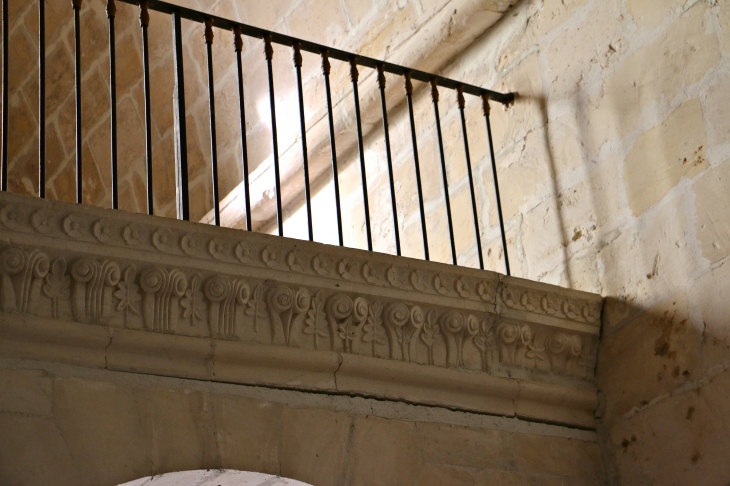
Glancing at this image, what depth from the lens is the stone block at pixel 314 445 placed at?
8.89 feet

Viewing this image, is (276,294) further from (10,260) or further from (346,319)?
(10,260)

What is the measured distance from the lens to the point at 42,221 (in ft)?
8.16

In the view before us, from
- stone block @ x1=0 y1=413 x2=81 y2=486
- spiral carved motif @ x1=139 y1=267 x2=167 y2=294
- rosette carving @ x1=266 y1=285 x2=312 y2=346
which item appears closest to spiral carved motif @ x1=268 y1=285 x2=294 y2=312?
rosette carving @ x1=266 y1=285 x2=312 y2=346

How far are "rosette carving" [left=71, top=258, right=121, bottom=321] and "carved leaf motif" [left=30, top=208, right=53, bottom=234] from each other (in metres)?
0.11

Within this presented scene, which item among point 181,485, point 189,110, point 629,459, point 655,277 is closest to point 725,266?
point 655,277

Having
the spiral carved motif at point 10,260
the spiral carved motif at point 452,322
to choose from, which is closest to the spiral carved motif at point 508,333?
the spiral carved motif at point 452,322

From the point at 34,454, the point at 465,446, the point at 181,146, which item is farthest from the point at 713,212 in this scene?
the point at 34,454

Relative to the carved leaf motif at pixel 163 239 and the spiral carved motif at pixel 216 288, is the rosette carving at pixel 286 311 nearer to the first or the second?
the spiral carved motif at pixel 216 288

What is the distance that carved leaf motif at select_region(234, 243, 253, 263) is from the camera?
9.00 ft

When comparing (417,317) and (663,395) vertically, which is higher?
(417,317)

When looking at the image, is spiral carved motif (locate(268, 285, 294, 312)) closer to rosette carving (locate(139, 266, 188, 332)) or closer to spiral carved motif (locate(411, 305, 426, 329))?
rosette carving (locate(139, 266, 188, 332))

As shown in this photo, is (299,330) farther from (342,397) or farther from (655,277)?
(655,277)

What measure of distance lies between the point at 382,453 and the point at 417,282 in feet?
1.69

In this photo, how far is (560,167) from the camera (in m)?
3.58
